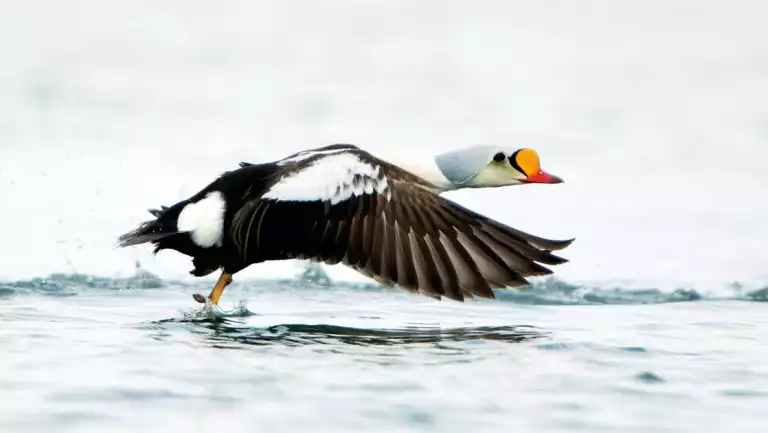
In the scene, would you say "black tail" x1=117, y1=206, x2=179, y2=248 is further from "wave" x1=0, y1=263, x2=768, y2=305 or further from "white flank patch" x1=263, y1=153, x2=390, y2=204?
"wave" x1=0, y1=263, x2=768, y2=305

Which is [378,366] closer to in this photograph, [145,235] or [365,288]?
[145,235]

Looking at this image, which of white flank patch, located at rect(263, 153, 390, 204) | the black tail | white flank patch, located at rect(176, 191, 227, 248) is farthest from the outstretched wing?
the black tail

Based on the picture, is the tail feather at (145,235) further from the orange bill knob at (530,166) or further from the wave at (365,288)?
the orange bill knob at (530,166)

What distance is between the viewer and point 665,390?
5391 mm

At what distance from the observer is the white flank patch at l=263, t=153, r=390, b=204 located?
679cm

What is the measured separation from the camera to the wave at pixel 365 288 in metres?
9.07

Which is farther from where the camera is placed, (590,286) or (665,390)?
(590,286)

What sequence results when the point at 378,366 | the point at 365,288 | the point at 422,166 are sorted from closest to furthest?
the point at 378,366
the point at 422,166
the point at 365,288

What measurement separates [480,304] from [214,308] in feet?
6.48

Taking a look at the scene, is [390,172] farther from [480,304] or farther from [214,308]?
[480,304]

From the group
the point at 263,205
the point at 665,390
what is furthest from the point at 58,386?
the point at 665,390

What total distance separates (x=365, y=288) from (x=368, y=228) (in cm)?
300

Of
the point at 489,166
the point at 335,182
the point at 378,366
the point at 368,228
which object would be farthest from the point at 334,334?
the point at 489,166

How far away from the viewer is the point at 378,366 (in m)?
5.75
